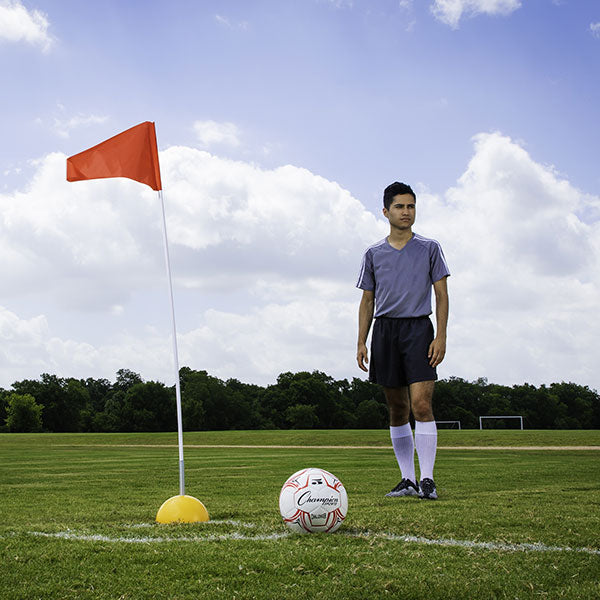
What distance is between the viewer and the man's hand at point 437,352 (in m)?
5.94

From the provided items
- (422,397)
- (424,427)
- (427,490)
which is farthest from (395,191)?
(427,490)

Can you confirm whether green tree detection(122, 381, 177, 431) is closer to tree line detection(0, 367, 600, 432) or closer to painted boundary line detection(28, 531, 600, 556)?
tree line detection(0, 367, 600, 432)

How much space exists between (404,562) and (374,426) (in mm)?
77277

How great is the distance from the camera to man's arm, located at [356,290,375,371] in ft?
21.4

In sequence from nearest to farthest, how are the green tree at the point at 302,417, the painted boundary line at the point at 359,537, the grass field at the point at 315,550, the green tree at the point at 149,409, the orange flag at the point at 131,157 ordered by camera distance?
1. the grass field at the point at 315,550
2. the painted boundary line at the point at 359,537
3. the orange flag at the point at 131,157
4. the green tree at the point at 149,409
5. the green tree at the point at 302,417

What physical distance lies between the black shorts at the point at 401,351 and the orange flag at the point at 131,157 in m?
2.58

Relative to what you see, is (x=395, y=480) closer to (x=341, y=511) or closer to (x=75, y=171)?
(x=341, y=511)

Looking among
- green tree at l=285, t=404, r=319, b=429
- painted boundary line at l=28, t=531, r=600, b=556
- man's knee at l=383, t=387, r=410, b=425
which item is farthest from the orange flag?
green tree at l=285, t=404, r=319, b=429

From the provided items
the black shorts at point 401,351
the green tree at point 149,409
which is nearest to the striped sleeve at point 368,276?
the black shorts at point 401,351

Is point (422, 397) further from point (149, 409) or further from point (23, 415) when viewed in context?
point (23, 415)

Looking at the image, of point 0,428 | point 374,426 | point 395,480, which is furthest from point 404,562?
point 0,428

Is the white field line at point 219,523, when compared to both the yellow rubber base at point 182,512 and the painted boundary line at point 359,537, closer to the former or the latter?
the yellow rubber base at point 182,512

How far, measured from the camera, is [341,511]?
4.15 metres

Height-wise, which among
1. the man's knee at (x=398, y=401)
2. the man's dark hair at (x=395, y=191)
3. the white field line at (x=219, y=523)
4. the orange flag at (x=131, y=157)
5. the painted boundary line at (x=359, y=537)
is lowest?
the white field line at (x=219, y=523)
